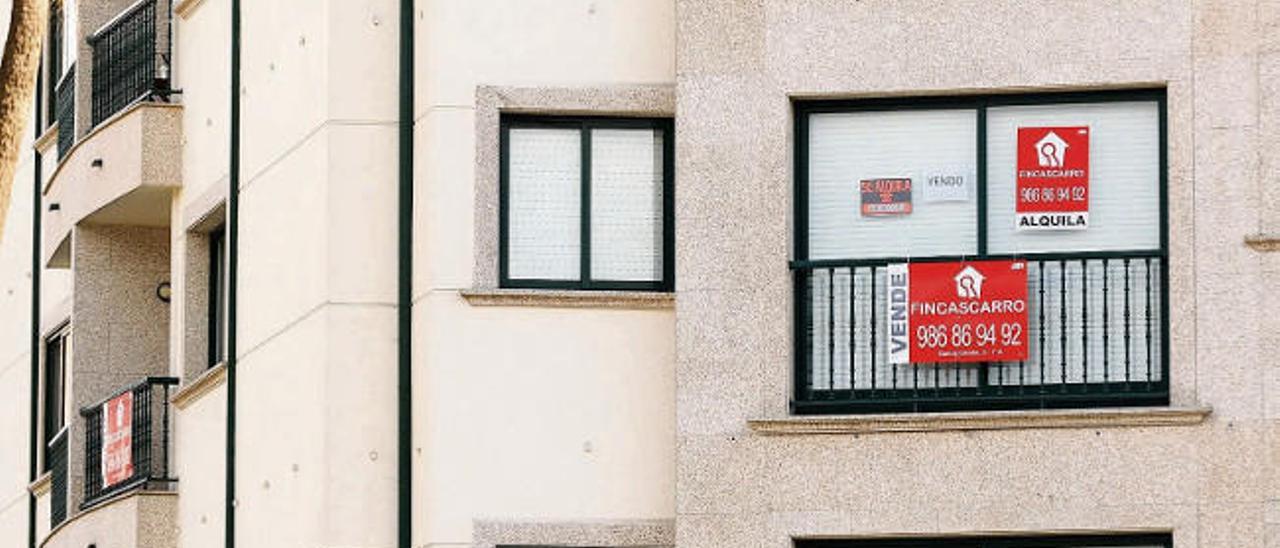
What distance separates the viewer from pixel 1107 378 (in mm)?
33688

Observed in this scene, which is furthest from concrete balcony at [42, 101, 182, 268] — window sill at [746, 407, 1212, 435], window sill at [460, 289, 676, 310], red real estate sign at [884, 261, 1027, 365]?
red real estate sign at [884, 261, 1027, 365]

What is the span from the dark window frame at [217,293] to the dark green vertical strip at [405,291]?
176 inches

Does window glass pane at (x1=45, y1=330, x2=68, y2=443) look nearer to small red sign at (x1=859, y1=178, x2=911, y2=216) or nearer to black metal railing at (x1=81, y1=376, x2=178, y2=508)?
black metal railing at (x1=81, y1=376, x2=178, y2=508)

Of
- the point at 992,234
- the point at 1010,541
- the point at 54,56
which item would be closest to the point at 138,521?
the point at 54,56

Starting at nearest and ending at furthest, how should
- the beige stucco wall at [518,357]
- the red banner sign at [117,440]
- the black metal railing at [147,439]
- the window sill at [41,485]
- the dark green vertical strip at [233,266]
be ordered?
the beige stucco wall at [518,357] → the dark green vertical strip at [233,266] → the black metal railing at [147,439] → the red banner sign at [117,440] → the window sill at [41,485]

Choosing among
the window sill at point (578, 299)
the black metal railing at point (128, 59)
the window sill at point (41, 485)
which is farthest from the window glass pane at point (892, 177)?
the window sill at point (41, 485)

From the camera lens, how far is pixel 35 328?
48.6 m

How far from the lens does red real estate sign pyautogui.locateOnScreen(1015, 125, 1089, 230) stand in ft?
111

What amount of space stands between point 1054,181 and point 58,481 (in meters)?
14.2

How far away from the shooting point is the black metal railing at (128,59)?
4103 cm

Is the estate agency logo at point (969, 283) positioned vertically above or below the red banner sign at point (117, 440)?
above

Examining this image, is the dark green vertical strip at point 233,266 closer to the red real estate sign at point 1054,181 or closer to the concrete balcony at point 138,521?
the concrete balcony at point 138,521

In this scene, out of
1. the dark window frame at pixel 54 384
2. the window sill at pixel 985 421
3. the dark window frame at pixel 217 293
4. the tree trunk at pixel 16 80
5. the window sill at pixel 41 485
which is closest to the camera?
the tree trunk at pixel 16 80

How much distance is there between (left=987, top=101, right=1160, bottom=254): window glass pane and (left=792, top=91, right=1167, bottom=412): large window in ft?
0.04
